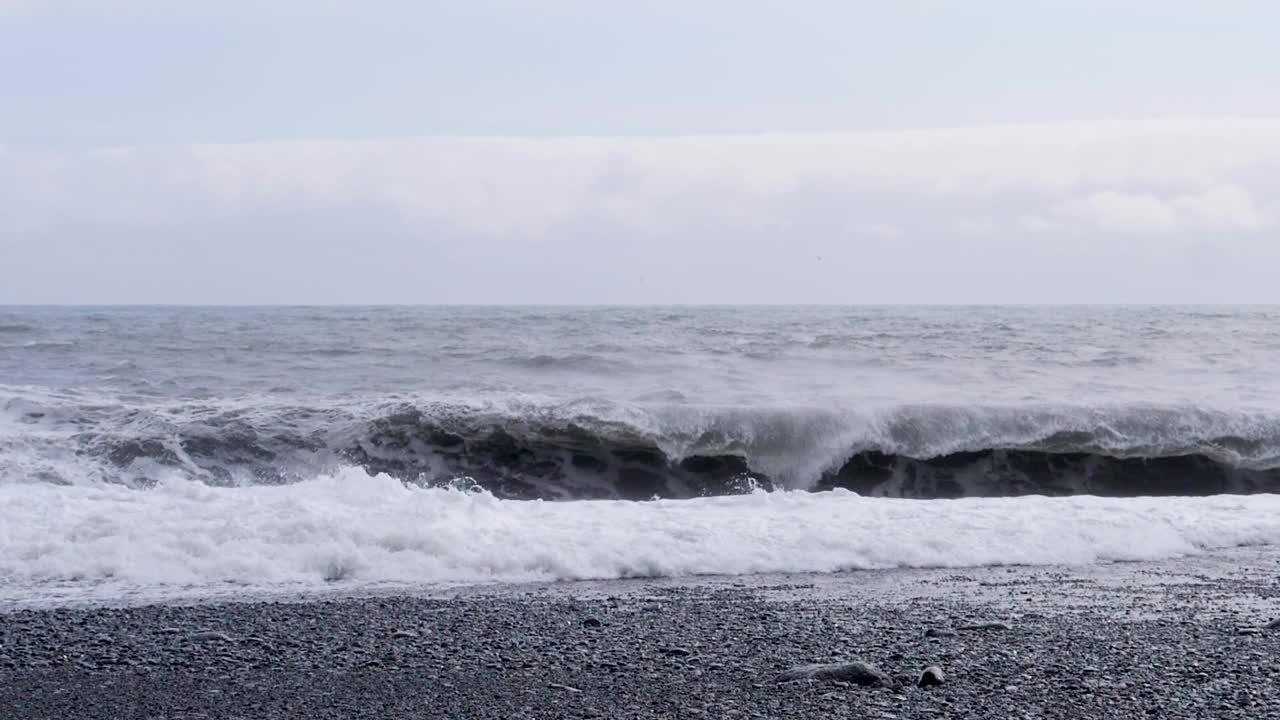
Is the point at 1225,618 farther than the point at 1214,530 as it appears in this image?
No

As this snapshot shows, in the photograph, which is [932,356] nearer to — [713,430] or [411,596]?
[713,430]

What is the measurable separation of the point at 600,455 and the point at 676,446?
3.04 ft

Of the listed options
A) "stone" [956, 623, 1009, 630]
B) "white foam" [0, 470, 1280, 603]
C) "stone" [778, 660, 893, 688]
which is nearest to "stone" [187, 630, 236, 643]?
"white foam" [0, 470, 1280, 603]

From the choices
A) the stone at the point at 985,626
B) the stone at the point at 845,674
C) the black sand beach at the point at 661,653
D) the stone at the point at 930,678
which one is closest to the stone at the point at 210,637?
the black sand beach at the point at 661,653

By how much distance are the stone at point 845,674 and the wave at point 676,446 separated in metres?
7.44

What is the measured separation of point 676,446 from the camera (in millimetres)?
12938

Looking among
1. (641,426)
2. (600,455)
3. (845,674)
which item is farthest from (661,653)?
(641,426)

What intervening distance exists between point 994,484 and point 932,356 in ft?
28.4

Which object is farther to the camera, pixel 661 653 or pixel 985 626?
pixel 985 626

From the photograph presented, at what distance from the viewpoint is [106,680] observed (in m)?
4.39

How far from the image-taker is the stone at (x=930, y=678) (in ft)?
14.3


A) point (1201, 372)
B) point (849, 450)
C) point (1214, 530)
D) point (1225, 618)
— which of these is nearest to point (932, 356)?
point (1201, 372)

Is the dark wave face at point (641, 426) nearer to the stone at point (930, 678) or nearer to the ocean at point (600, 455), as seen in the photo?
the ocean at point (600, 455)

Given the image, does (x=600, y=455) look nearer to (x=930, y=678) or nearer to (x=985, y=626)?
(x=985, y=626)
